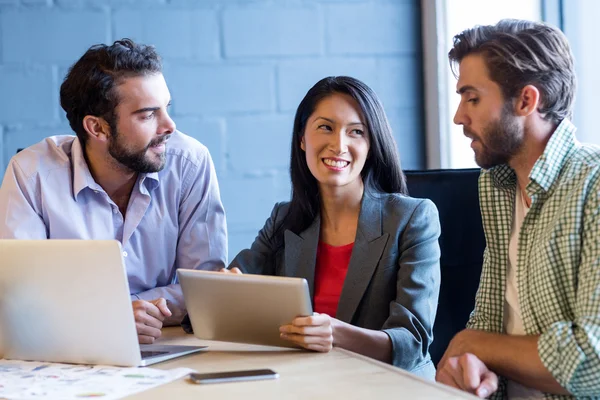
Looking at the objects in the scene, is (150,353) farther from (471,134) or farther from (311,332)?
(471,134)

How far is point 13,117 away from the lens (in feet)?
8.54

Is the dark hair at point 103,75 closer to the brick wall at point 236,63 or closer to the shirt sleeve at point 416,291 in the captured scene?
the brick wall at point 236,63

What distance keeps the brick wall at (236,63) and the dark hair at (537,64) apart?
124 cm

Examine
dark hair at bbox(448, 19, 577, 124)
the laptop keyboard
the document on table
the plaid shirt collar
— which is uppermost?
dark hair at bbox(448, 19, 577, 124)

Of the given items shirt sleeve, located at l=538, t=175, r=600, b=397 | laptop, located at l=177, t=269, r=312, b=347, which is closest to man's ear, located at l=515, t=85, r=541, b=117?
shirt sleeve, located at l=538, t=175, r=600, b=397

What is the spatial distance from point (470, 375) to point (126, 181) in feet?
3.83

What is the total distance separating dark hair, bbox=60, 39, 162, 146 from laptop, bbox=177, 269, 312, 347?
0.80 metres

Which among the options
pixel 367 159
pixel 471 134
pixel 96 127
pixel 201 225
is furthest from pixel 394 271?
pixel 96 127

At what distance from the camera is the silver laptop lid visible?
4.70 feet

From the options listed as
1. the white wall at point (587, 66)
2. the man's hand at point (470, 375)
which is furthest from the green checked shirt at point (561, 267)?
the white wall at point (587, 66)

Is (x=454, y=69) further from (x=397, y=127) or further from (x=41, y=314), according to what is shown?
(x=397, y=127)

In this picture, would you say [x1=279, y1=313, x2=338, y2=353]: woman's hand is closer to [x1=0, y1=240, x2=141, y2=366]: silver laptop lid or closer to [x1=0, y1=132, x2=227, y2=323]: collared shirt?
[x1=0, y1=240, x2=141, y2=366]: silver laptop lid

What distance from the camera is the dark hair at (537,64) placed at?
157cm

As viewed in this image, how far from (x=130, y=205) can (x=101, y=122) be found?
246mm
